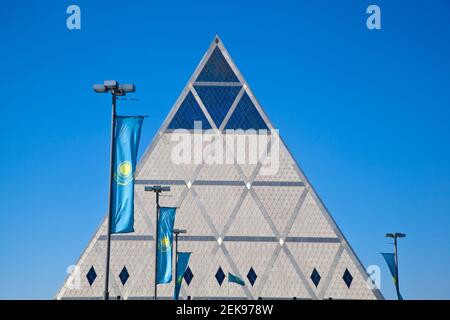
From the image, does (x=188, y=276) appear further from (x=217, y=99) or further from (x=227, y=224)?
(x=217, y=99)

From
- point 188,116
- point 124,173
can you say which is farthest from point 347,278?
point 124,173

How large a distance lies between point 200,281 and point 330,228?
13699 mm

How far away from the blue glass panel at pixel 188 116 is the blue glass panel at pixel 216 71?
2.93 meters

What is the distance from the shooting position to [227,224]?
63000 millimetres

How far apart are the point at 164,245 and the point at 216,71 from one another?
3858cm

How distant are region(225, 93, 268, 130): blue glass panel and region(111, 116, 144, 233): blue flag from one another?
45.6 metres

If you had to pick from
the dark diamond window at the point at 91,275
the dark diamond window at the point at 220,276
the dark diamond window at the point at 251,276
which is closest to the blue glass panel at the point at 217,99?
the dark diamond window at the point at 220,276

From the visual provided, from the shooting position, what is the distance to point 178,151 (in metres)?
64.5

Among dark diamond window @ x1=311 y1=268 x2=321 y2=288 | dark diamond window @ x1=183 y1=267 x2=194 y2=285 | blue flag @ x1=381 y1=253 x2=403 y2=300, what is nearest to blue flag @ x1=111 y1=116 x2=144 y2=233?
blue flag @ x1=381 y1=253 x2=403 y2=300

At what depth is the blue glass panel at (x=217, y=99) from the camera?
212 feet

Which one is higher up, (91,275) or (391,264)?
(91,275)
